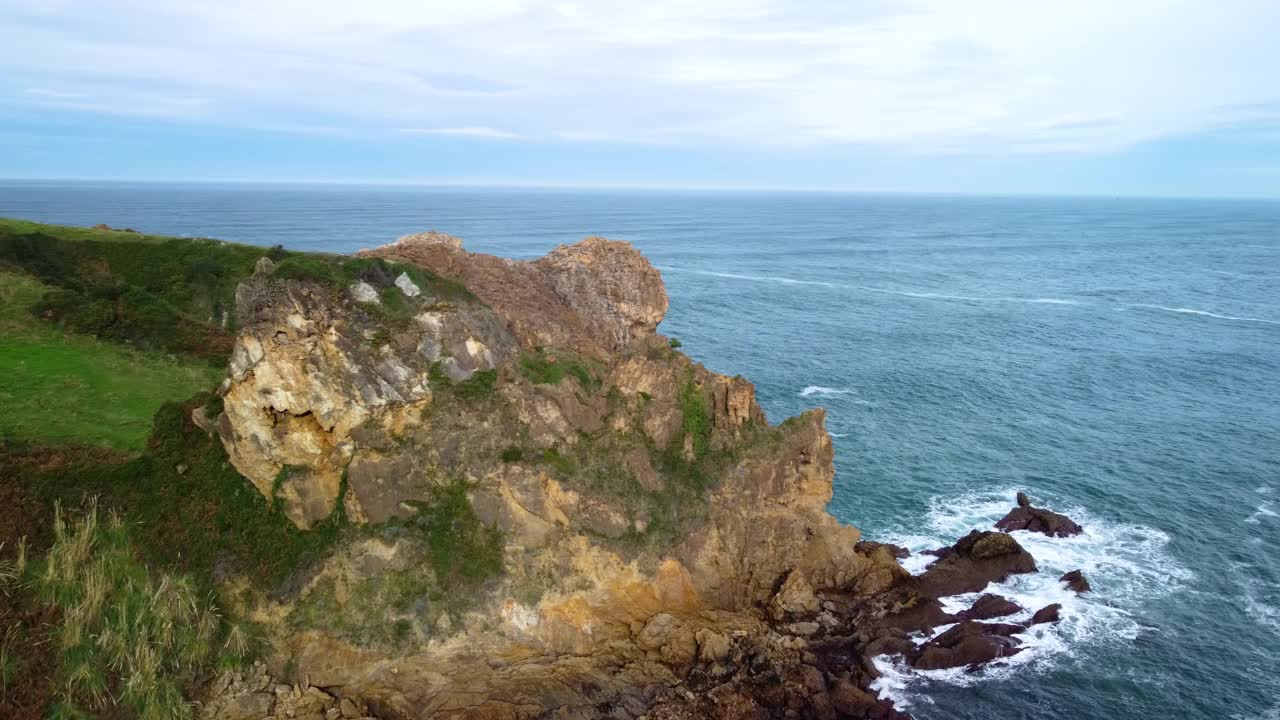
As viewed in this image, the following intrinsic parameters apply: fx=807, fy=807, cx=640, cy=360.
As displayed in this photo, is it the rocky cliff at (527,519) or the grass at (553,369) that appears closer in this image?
the rocky cliff at (527,519)

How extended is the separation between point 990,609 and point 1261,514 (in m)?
22.1

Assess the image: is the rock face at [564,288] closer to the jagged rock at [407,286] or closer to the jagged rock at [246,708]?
the jagged rock at [407,286]

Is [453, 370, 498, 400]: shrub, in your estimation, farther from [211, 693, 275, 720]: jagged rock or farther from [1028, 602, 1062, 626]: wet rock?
[1028, 602, 1062, 626]: wet rock

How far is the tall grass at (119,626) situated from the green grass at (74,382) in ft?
17.4

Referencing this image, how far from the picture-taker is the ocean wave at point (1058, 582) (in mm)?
33281

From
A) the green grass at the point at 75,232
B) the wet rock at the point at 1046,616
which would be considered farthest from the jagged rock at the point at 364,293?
the wet rock at the point at 1046,616

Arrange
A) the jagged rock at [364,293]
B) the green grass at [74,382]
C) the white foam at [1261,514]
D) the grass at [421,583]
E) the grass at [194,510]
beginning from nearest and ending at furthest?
1. the grass at [421,583]
2. the grass at [194,510]
3. the jagged rock at [364,293]
4. the green grass at [74,382]
5. the white foam at [1261,514]

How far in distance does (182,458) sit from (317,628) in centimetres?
950

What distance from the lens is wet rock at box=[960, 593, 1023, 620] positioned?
1469 inches

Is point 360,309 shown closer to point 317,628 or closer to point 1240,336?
point 317,628

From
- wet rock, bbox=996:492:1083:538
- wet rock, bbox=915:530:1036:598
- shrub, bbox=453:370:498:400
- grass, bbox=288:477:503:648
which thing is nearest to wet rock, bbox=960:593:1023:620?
wet rock, bbox=915:530:1036:598

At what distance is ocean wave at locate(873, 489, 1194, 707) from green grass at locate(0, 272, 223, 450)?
112 feet

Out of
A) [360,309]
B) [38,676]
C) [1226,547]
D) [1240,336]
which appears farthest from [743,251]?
[38,676]

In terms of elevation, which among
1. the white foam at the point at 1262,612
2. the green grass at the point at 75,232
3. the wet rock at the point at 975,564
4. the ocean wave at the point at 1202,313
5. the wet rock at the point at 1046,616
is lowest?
the white foam at the point at 1262,612
